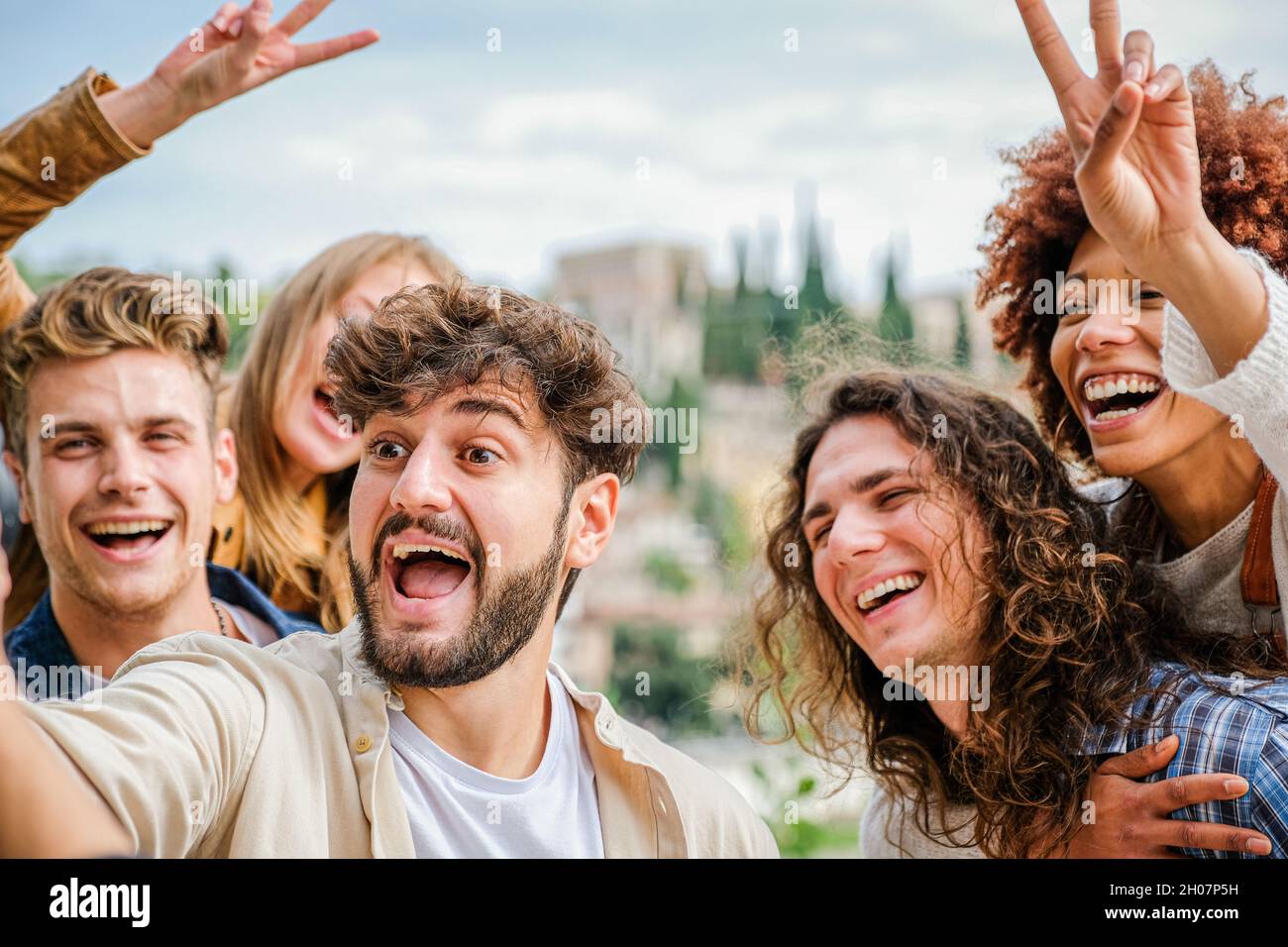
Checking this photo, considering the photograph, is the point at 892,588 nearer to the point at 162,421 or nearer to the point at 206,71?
the point at 162,421

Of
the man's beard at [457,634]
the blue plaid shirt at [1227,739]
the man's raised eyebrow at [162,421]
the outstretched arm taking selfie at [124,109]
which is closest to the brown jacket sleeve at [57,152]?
the outstretched arm taking selfie at [124,109]

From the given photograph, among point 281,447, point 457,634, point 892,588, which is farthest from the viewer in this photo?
point 281,447

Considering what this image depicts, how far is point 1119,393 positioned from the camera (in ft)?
8.25

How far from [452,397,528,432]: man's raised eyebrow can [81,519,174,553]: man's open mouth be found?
0.73 meters

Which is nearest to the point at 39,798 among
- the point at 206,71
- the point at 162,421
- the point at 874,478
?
the point at 162,421

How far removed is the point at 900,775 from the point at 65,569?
1.79m

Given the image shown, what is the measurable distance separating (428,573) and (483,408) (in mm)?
311

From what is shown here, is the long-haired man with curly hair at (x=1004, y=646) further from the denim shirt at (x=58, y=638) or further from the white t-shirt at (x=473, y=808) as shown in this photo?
the denim shirt at (x=58, y=638)

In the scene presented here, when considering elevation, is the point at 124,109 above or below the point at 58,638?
above

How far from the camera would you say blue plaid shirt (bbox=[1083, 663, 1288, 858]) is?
2.20 meters

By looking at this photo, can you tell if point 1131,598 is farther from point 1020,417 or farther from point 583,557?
point 583,557

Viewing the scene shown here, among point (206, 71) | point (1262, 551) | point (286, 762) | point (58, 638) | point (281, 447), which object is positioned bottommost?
point (286, 762)

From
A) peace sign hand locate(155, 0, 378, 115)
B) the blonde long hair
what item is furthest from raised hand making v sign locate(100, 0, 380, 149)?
the blonde long hair

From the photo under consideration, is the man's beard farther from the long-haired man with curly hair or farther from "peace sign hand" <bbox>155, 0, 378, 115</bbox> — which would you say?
"peace sign hand" <bbox>155, 0, 378, 115</bbox>
